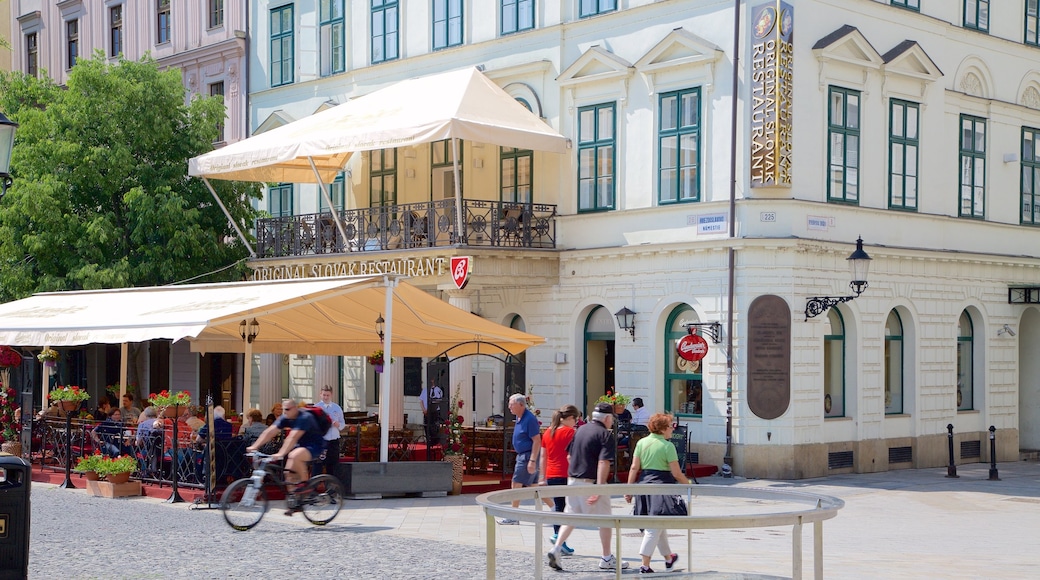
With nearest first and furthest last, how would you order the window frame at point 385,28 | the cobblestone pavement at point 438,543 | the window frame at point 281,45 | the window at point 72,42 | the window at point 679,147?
the cobblestone pavement at point 438,543 → the window at point 679,147 → the window frame at point 385,28 → the window frame at point 281,45 → the window at point 72,42

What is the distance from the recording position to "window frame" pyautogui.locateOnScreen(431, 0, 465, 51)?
29.7m

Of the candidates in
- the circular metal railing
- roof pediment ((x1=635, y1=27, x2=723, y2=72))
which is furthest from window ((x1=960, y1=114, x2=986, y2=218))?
the circular metal railing

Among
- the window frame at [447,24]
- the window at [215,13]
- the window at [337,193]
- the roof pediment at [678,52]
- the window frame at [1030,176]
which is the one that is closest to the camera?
the roof pediment at [678,52]

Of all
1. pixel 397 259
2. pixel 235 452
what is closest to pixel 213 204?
pixel 397 259

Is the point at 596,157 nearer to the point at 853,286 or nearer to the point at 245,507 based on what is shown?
the point at 853,286

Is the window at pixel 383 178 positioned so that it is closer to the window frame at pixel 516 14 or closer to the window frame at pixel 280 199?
the window frame at pixel 280 199

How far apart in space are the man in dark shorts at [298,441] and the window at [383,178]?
1430 cm

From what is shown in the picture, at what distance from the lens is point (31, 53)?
4372 cm

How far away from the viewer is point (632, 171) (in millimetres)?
26266

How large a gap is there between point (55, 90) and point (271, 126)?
201 inches

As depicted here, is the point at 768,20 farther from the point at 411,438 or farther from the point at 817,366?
the point at 411,438

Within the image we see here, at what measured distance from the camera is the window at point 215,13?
36688 mm

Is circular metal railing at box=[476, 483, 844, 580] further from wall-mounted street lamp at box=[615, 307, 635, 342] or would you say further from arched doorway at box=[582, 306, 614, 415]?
arched doorway at box=[582, 306, 614, 415]

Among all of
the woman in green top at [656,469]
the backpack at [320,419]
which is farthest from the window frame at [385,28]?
the woman in green top at [656,469]
